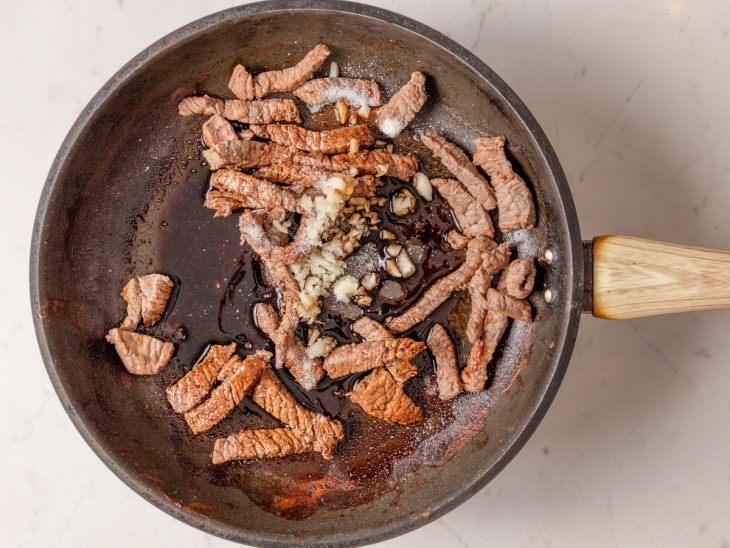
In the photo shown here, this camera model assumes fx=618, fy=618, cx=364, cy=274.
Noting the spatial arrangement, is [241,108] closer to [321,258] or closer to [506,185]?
[321,258]

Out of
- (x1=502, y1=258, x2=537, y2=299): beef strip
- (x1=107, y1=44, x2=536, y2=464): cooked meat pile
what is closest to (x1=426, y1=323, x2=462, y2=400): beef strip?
(x1=107, y1=44, x2=536, y2=464): cooked meat pile

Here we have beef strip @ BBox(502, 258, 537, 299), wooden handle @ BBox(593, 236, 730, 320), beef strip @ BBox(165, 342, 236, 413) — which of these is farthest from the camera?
beef strip @ BBox(165, 342, 236, 413)

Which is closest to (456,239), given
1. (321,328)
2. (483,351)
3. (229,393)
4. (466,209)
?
(466,209)

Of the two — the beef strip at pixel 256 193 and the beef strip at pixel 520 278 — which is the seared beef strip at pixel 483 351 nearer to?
the beef strip at pixel 520 278

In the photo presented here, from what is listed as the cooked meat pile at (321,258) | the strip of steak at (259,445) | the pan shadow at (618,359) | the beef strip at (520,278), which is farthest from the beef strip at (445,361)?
the strip of steak at (259,445)

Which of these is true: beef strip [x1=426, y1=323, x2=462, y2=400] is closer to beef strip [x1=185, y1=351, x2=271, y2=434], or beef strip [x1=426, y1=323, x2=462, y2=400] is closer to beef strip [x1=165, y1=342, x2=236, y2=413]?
beef strip [x1=185, y1=351, x2=271, y2=434]

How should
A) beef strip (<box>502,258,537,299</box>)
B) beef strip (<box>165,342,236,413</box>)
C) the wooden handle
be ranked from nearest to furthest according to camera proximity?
1. the wooden handle
2. beef strip (<box>502,258,537,299</box>)
3. beef strip (<box>165,342,236,413</box>)
